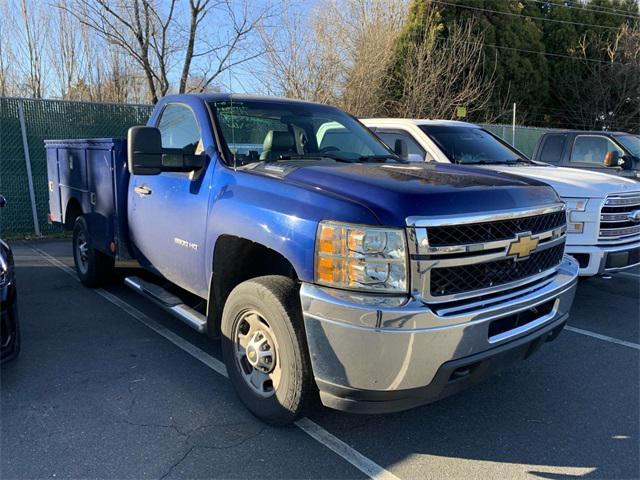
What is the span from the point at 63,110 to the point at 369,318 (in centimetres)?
943

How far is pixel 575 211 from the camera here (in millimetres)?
5566

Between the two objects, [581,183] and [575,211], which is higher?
[581,183]

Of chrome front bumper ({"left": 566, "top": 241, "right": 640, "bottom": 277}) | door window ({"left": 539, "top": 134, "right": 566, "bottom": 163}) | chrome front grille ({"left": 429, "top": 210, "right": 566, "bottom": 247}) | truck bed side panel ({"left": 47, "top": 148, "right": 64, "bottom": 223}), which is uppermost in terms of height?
door window ({"left": 539, "top": 134, "right": 566, "bottom": 163})

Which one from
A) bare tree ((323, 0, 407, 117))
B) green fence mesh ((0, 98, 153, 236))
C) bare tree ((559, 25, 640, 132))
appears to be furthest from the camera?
bare tree ((559, 25, 640, 132))

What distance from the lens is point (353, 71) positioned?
15.3 metres

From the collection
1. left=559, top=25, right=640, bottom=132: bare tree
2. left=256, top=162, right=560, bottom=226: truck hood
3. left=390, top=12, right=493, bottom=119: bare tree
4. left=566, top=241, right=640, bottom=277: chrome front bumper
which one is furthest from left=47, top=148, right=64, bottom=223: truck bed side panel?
left=559, top=25, right=640, bottom=132: bare tree

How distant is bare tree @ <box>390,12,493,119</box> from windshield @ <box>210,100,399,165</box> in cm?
1266

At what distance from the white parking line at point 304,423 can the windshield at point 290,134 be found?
1685 mm

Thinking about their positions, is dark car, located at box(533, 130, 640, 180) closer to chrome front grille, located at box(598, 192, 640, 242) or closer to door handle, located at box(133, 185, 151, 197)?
chrome front grille, located at box(598, 192, 640, 242)

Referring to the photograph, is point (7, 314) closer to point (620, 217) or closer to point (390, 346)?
point (390, 346)

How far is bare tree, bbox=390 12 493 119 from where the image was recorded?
16719 mm

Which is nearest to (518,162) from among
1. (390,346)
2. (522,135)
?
(390,346)

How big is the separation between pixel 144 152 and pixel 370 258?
197cm

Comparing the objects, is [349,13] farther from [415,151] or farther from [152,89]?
[415,151]
